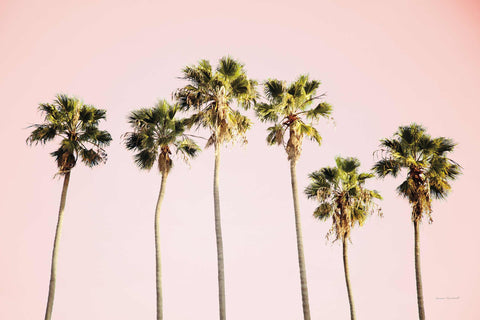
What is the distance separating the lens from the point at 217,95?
67.3 ft

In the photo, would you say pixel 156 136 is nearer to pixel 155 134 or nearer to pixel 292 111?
pixel 155 134

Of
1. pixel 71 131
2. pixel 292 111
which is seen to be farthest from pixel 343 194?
pixel 71 131

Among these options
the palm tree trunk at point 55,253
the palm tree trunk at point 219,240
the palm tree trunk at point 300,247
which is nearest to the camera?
the palm tree trunk at point 219,240

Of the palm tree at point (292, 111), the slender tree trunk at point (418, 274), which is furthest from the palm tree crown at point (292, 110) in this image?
the slender tree trunk at point (418, 274)

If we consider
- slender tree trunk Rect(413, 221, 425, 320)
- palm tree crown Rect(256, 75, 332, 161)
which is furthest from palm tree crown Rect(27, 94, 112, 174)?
slender tree trunk Rect(413, 221, 425, 320)

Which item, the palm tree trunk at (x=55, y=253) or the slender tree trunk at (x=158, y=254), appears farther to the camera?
the palm tree trunk at (x=55, y=253)

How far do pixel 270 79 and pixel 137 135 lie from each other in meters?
8.51

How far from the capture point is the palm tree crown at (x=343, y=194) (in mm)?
24734

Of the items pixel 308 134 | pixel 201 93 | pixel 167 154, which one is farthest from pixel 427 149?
pixel 167 154

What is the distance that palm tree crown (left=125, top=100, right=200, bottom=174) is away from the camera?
21.8 m

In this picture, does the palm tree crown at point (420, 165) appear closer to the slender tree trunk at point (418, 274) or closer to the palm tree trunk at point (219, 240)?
the slender tree trunk at point (418, 274)

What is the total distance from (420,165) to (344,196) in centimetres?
510

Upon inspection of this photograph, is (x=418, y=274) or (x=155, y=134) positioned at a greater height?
(x=155, y=134)

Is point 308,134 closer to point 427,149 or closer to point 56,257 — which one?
point 427,149
